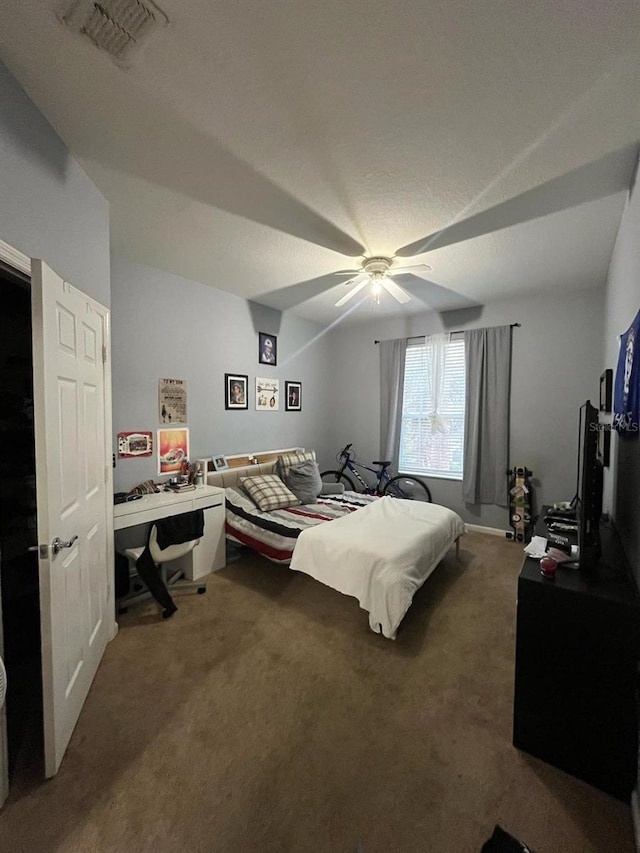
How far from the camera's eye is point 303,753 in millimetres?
1530

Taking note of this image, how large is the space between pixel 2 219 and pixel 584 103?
246 cm

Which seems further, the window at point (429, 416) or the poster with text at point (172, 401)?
the window at point (429, 416)

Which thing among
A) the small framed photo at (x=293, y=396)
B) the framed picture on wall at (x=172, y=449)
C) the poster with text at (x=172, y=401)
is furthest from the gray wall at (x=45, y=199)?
the small framed photo at (x=293, y=396)

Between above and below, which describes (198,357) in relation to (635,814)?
above

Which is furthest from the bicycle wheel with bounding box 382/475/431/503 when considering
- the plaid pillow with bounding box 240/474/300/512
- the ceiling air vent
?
the ceiling air vent

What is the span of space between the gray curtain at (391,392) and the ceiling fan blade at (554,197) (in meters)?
2.29

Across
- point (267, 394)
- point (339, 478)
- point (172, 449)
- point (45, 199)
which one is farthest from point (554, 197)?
point (339, 478)

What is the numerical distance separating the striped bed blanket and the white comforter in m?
0.18

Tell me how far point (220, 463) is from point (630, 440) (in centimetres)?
347

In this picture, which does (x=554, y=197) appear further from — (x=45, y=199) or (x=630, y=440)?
(x=45, y=199)

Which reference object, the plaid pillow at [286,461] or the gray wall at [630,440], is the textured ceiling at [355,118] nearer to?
the gray wall at [630,440]

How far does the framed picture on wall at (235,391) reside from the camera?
404 cm

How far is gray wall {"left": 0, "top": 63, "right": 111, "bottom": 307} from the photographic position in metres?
1.37

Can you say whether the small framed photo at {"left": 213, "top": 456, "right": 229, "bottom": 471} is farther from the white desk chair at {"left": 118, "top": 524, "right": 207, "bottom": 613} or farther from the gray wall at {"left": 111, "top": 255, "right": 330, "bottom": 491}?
the white desk chair at {"left": 118, "top": 524, "right": 207, "bottom": 613}
